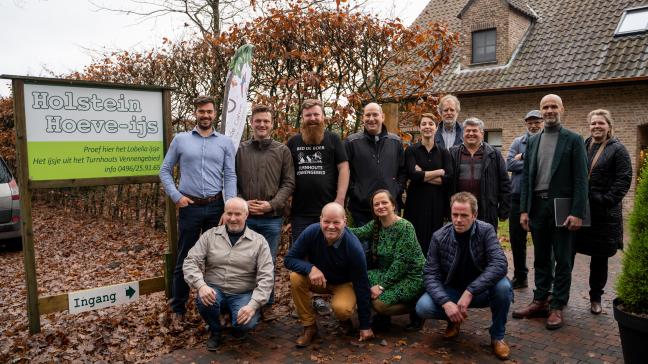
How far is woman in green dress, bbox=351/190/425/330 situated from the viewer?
4285 millimetres

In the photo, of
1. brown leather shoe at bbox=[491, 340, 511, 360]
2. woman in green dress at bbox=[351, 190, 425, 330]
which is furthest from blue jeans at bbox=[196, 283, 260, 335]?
brown leather shoe at bbox=[491, 340, 511, 360]

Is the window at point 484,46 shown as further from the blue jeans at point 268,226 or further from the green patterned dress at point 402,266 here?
the blue jeans at point 268,226

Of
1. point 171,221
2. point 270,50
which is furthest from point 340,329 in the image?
point 270,50

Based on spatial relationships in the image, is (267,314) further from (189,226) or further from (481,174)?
(481,174)

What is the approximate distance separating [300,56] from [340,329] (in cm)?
364

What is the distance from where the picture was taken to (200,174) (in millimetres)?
4410

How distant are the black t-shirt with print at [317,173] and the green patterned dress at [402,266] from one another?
738 mm

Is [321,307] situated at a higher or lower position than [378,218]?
lower

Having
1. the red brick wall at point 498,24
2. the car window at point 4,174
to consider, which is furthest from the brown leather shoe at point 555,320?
the red brick wall at point 498,24

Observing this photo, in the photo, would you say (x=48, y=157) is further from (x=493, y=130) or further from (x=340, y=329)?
(x=493, y=130)

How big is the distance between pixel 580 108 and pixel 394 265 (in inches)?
468

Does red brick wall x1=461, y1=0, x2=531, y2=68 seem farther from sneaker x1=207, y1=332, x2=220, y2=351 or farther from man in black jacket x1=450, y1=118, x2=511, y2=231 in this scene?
sneaker x1=207, y1=332, x2=220, y2=351


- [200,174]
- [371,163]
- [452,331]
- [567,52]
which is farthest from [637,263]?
[567,52]

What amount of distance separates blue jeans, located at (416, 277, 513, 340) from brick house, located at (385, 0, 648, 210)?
9880 mm
